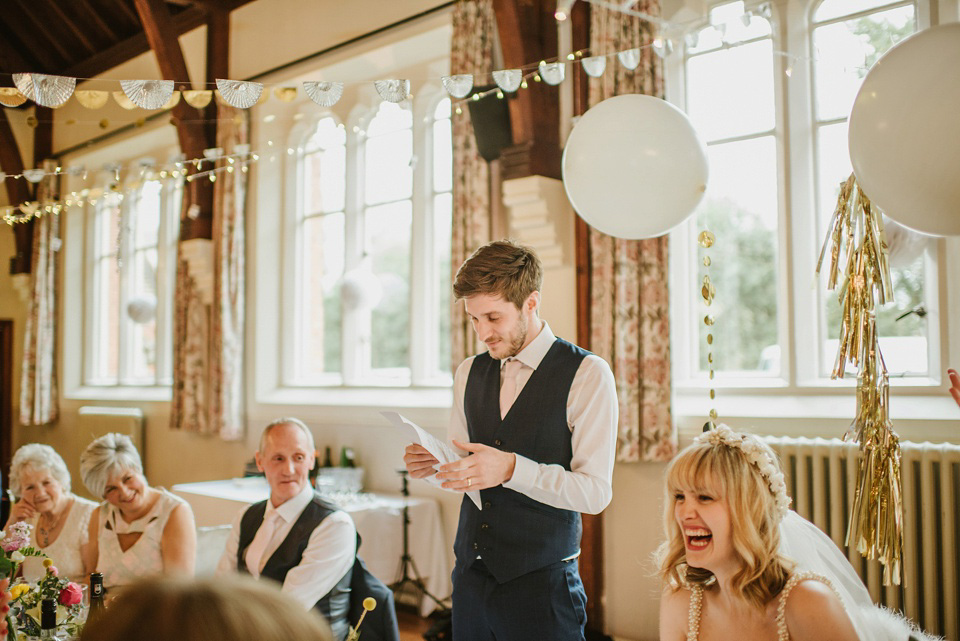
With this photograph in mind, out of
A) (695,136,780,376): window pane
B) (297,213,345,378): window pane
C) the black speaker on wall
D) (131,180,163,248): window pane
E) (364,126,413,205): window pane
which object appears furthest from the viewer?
(695,136,780,376): window pane

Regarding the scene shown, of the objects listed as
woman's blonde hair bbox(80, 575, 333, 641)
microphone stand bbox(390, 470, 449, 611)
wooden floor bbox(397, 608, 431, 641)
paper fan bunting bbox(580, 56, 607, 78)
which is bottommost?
wooden floor bbox(397, 608, 431, 641)

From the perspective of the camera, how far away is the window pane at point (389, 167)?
5578 mm

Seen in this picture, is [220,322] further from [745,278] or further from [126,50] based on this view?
[745,278]

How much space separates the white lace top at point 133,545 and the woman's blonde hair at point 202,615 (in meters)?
2.17

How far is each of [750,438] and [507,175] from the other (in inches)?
100

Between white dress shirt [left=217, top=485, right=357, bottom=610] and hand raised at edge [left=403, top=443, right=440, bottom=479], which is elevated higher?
hand raised at edge [left=403, top=443, right=440, bottom=479]

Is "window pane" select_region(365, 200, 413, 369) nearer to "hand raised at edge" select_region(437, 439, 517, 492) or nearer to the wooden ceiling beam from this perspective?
the wooden ceiling beam

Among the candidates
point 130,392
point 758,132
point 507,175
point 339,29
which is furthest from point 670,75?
point 130,392

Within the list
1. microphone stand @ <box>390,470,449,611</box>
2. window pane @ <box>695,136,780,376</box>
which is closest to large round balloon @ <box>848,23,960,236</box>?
microphone stand @ <box>390,470,449,611</box>

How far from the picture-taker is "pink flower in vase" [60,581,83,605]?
1715mm

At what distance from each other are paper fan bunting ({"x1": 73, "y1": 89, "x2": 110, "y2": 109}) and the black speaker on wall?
1989 mm

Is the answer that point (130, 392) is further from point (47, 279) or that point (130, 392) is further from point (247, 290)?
point (247, 290)

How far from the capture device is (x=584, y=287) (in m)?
3.96

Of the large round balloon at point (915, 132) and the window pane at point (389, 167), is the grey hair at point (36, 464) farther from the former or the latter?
the window pane at point (389, 167)
